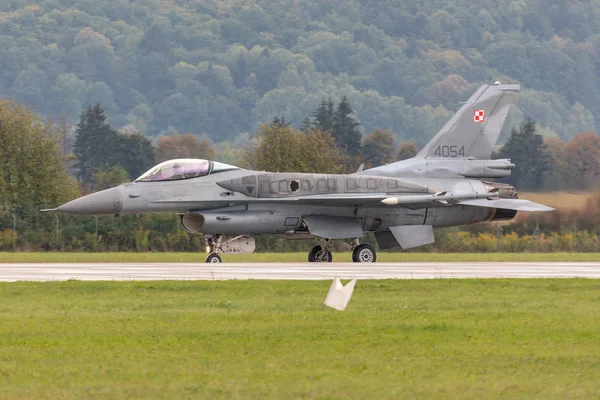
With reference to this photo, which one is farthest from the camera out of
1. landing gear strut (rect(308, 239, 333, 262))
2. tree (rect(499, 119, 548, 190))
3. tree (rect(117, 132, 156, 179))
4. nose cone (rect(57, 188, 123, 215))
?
tree (rect(117, 132, 156, 179))

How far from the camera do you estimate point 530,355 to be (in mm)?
12156

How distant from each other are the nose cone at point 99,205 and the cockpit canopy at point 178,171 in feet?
2.46

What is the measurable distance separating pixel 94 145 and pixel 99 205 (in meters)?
78.0

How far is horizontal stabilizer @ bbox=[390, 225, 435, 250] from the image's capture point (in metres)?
30.9

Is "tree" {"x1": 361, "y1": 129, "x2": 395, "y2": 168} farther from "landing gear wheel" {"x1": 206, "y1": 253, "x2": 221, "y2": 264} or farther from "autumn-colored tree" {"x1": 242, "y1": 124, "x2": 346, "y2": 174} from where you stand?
"landing gear wheel" {"x1": 206, "y1": 253, "x2": 221, "y2": 264}

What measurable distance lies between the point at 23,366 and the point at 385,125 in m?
178

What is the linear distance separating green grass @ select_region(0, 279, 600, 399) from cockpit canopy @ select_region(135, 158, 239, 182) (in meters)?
10.5

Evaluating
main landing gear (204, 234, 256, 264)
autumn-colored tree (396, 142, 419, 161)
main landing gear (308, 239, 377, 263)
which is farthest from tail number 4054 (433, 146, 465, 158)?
autumn-colored tree (396, 142, 419, 161)

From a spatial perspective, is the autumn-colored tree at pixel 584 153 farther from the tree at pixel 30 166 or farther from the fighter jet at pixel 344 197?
the fighter jet at pixel 344 197

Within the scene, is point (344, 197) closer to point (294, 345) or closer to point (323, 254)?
point (323, 254)

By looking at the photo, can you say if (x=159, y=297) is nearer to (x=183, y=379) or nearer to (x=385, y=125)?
(x=183, y=379)

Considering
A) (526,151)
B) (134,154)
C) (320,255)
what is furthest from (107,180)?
(134,154)

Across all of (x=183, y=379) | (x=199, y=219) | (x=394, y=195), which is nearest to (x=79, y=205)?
(x=199, y=219)

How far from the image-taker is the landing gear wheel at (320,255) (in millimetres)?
30859
